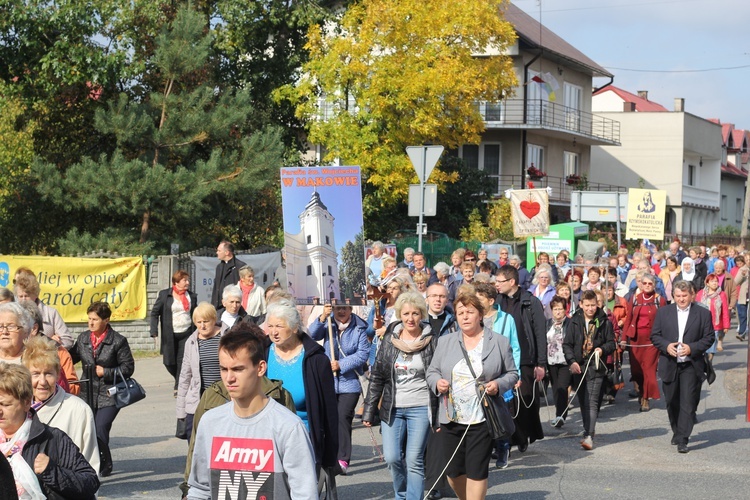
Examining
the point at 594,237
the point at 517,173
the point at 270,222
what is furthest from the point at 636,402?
the point at 517,173

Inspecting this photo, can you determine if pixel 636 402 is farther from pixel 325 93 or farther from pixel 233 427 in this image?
pixel 325 93

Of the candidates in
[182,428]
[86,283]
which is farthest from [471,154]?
[182,428]

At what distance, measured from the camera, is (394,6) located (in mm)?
33281

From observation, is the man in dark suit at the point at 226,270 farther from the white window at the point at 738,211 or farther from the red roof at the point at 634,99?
the white window at the point at 738,211

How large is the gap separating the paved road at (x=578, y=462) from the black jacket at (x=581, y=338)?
919mm

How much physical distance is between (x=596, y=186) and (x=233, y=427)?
56358mm

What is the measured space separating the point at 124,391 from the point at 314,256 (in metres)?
1.98

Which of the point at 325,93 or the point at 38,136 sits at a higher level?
the point at 325,93

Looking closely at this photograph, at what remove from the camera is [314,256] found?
31.4 feet

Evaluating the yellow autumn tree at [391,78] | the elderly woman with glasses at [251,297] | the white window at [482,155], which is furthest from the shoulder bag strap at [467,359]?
the white window at [482,155]

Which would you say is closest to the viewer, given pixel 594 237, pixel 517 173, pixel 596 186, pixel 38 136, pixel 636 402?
pixel 636 402

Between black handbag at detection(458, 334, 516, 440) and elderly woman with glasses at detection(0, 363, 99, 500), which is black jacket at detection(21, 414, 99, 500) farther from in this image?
black handbag at detection(458, 334, 516, 440)

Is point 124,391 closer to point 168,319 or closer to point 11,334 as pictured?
point 11,334

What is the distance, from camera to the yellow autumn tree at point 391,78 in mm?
33219
